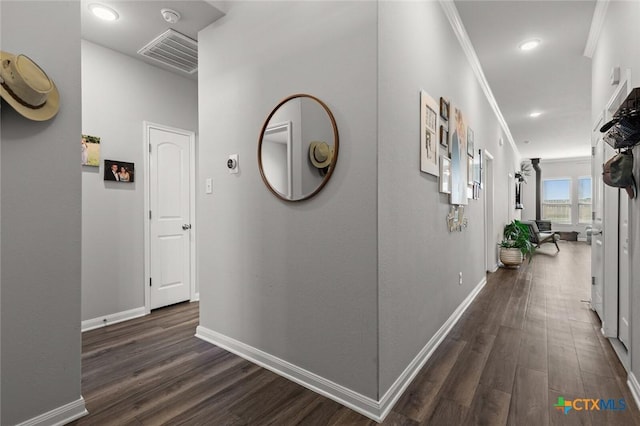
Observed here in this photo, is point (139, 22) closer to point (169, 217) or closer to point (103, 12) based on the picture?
point (103, 12)

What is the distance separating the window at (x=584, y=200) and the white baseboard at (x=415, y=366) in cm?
1046

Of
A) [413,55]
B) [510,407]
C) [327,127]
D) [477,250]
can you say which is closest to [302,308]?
[327,127]

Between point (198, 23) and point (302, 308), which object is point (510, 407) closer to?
point (302, 308)

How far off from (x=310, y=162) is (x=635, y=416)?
2.25 meters

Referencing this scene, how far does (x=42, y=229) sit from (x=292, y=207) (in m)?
1.32

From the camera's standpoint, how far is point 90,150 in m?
2.99

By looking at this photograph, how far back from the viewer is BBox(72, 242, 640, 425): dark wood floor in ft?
5.54

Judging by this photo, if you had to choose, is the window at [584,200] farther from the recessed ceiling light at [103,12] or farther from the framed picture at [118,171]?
the recessed ceiling light at [103,12]

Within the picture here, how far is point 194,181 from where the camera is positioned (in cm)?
383

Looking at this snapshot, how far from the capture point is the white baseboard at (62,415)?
1561mm

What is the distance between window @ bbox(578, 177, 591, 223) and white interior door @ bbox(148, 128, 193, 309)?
12.5 m

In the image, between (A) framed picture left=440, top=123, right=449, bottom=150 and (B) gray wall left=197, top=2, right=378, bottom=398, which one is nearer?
(B) gray wall left=197, top=2, right=378, bottom=398

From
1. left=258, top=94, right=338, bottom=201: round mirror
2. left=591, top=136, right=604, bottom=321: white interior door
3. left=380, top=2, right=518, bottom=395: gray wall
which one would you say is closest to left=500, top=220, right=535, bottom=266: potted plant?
left=591, top=136, right=604, bottom=321: white interior door

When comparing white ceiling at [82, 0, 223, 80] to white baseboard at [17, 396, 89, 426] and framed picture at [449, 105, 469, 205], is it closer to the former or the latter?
framed picture at [449, 105, 469, 205]
